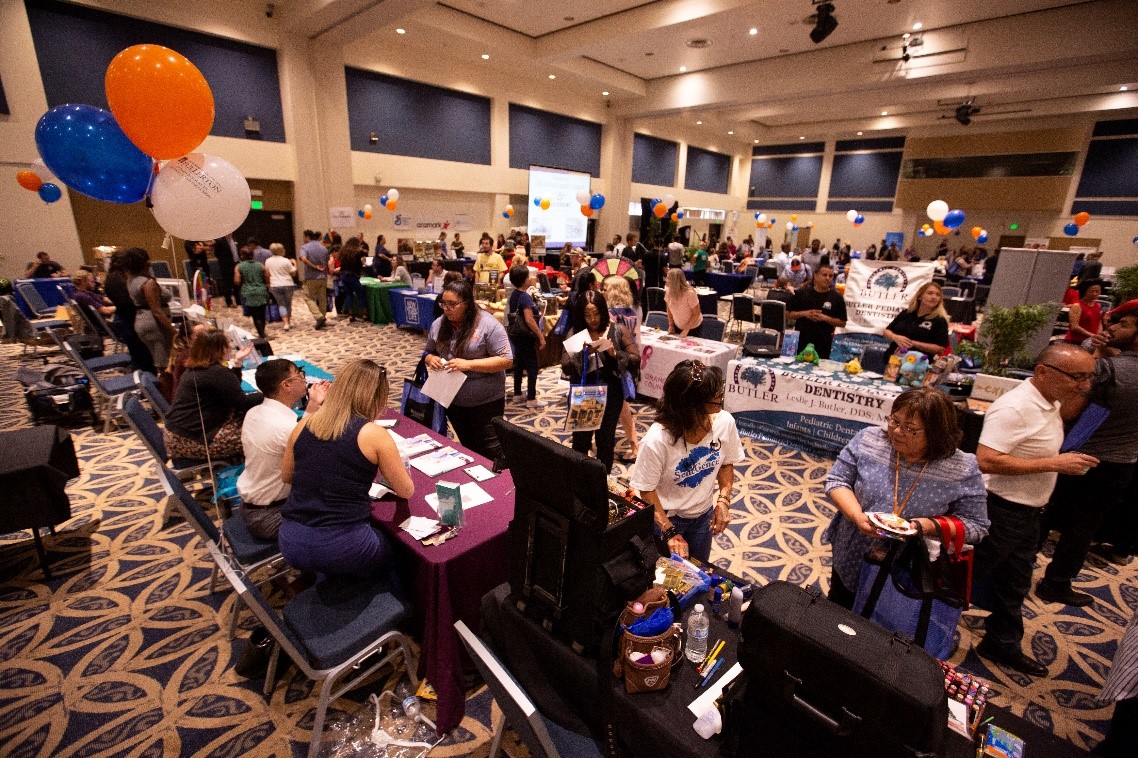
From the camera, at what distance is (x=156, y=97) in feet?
9.10

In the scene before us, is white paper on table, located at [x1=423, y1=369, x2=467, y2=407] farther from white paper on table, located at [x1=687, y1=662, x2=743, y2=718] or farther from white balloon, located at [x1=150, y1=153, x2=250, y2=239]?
white paper on table, located at [x1=687, y1=662, x2=743, y2=718]

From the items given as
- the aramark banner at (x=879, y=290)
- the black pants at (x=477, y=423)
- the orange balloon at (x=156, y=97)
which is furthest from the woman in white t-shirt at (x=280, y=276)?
the aramark banner at (x=879, y=290)

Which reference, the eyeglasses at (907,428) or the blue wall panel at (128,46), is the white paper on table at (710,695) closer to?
the eyeglasses at (907,428)

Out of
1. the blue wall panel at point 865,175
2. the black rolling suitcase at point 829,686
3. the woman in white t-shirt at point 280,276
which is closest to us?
the black rolling suitcase at point 829,686

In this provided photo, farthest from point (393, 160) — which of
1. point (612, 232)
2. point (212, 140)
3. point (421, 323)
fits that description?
point (612, 232)

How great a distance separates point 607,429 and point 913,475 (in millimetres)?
2073

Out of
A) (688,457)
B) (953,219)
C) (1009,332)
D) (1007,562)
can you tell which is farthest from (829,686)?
(953,219)

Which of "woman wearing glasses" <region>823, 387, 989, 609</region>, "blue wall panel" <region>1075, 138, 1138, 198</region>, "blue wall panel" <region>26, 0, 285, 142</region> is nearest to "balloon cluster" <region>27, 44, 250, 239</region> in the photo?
"woman wearing glasses" <region>823, 387, 989, 609</region>

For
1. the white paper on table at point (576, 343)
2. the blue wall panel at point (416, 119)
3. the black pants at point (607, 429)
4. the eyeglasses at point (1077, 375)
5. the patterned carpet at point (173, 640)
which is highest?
the blue wall panel at point (416, 119)

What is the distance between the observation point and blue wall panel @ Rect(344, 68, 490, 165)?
38.9ft

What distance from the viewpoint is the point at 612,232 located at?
703 inches

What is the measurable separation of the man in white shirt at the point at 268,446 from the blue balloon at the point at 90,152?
6.49 ft

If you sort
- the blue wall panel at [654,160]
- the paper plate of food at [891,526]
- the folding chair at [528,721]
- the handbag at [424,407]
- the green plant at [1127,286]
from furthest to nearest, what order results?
the blue wall panel at [654,160]
the green plant at [1127,286]
the handbag at [424,407]
the paper plate of food at [891,526]
the folding chair at [528,721]

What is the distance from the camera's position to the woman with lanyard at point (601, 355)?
3.37m
